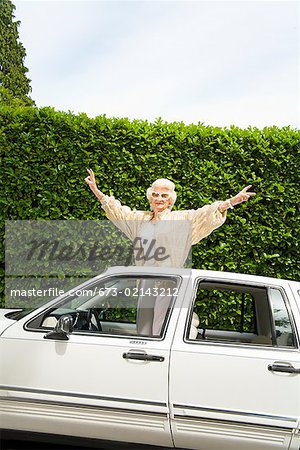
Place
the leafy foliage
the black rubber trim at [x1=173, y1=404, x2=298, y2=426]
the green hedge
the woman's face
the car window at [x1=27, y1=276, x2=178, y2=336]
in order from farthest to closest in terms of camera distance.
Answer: the leafy foliage, the green hedge, the woman's face, the car window at [x1=27, y1=276, x2=178, y2=336], the black rubber trim at [x1=173, y1=404, x2=298, y2=426]

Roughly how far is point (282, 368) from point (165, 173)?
3.82 m

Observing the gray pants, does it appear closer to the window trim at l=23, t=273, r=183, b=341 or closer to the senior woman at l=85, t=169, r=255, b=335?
the window trim at l=23, t=273, r=183, b=341

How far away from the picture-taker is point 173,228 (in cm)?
423

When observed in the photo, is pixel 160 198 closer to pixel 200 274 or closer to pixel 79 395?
pixel 200 274

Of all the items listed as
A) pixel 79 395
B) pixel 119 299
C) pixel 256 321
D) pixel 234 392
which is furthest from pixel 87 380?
pixel 256 321

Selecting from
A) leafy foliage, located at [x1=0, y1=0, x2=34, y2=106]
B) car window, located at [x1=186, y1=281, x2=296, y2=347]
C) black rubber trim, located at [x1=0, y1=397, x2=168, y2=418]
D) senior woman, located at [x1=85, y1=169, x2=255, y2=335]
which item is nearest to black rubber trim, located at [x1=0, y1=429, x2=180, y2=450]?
black rubber trim, located at [x1=0, y1=397, x2=168, y2=418]

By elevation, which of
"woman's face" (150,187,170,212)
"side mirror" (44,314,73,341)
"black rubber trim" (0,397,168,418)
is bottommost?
"black rubber trim" (0,397,168,418)

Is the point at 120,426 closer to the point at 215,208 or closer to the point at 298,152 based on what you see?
the point at 215,208

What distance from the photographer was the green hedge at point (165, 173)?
20.7 feet

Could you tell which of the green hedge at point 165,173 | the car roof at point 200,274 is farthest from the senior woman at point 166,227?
the green hedge at point 165,173

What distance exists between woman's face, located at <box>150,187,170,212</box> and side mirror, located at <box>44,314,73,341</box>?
5.03 ft

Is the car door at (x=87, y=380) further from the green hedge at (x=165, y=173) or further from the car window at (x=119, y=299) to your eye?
the green hedge at (x=165, y=173)

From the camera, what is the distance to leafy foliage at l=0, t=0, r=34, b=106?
17891 mm

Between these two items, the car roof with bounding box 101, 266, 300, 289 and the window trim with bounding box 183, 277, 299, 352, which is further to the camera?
the car roof with bounding box 101, 266, 300, 289
